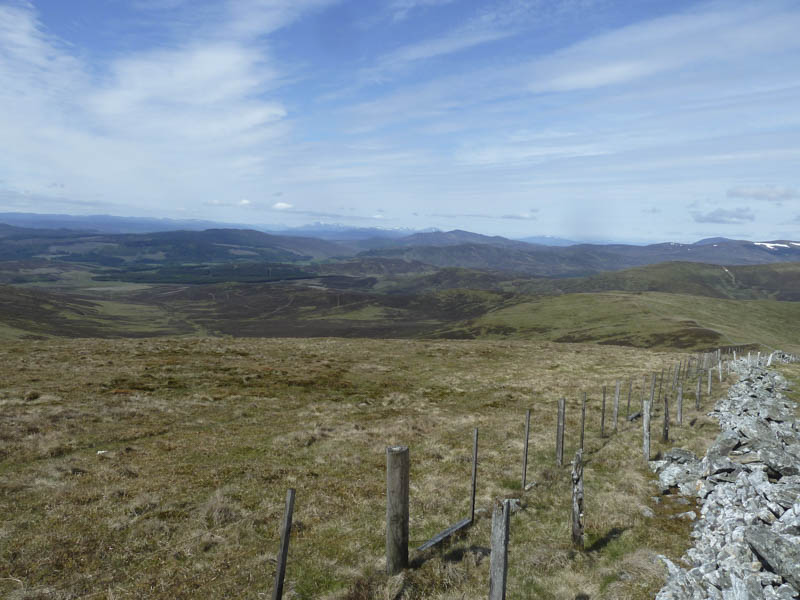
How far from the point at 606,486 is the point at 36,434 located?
84.4ft

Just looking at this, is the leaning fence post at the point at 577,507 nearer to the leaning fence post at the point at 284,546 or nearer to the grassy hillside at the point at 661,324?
the leaning fence post at the point at 284,546

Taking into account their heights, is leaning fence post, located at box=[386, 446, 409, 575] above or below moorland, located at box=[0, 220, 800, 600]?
above

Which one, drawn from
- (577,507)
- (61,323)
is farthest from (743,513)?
(61,323)

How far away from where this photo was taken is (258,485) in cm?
1572

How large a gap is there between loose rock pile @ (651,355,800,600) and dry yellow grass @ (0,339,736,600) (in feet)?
2.92

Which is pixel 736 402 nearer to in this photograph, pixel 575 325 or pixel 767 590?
pixel 767 590

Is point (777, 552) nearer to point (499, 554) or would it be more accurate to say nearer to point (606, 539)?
point (606, 539)

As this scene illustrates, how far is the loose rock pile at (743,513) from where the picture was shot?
Result: 8.56 metres

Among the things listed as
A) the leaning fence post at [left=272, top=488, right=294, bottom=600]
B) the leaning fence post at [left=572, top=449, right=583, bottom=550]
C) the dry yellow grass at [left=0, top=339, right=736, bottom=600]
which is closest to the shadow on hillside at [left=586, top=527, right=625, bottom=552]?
the dry yellow grass at [left=0, top=339, right=736, bottom=600]

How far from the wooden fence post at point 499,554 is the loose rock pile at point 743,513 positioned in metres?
4.24

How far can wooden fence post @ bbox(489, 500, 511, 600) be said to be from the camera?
25.1ft

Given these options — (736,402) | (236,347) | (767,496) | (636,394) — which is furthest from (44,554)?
(236,347)

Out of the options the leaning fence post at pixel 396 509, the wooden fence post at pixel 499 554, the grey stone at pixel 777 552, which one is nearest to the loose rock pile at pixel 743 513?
the grey stone at pixel 777 552

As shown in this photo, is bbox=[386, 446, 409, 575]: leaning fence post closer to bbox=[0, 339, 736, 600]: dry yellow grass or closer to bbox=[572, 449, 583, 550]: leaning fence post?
bbox=[0, 339, 736, 600]: dry yellow grass
